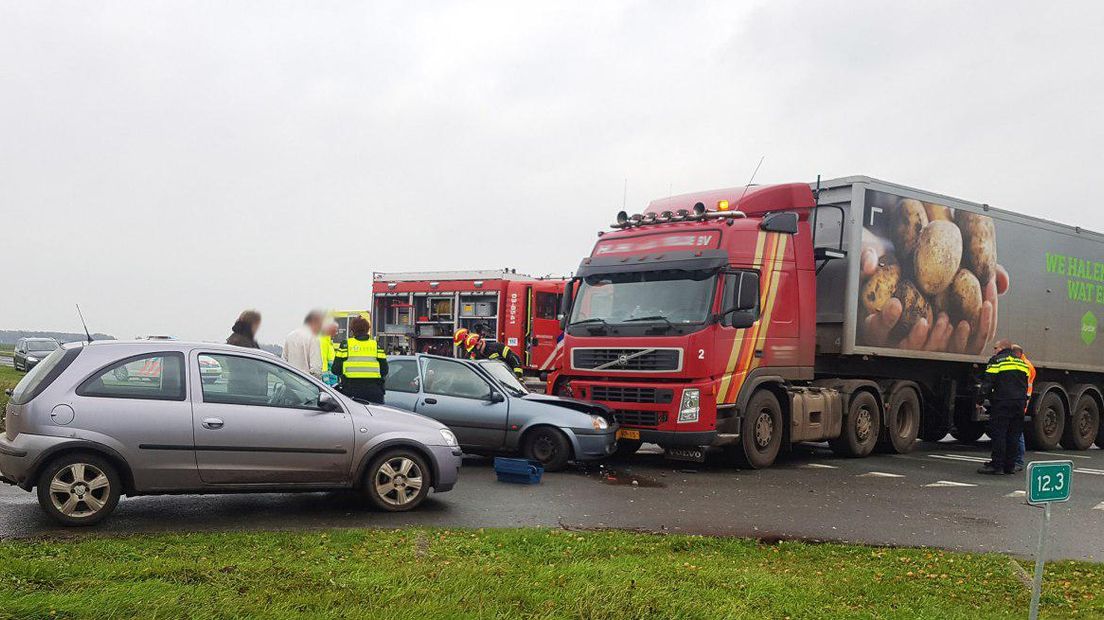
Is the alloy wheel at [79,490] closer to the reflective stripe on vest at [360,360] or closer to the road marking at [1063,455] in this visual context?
the reflective stripe on vest at [360,360]

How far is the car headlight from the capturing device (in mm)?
11320

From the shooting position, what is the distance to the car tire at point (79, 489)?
22.6ft

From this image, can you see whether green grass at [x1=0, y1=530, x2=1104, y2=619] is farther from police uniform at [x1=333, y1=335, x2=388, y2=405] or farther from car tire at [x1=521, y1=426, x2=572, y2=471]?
car tire at [x1=521, y1=426, x2=572, y2=471]

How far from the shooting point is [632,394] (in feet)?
38.9

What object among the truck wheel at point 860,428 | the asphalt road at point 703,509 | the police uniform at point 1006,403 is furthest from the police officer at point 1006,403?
the truck wheel at point 860,428

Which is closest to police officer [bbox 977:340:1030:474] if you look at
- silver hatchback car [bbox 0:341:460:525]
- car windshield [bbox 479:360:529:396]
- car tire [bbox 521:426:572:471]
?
car tire [bbox 521:426:572:471]

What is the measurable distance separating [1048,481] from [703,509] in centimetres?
435

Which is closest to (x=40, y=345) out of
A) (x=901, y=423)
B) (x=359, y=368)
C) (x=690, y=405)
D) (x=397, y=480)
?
(x=359, y=368)

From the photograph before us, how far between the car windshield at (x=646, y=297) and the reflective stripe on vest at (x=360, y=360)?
10.6 ft

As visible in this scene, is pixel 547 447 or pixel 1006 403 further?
pixel 1006 403

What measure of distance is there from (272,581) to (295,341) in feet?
18.1

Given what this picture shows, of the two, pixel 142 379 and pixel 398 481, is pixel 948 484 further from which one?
pixel 142 379

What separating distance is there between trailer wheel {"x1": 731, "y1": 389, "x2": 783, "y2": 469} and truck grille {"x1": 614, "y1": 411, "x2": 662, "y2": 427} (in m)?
1.13

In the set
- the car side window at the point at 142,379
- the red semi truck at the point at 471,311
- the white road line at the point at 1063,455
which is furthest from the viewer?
the red semi truck at the point at 471,311
